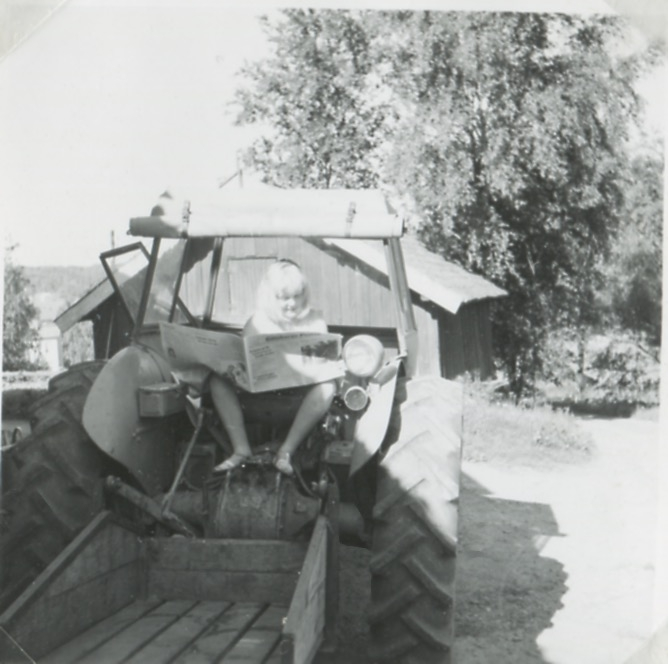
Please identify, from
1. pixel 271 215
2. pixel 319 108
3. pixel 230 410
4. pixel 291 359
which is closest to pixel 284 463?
pixel 230 410

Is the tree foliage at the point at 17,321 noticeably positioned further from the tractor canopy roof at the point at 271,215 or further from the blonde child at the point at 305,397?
the blonde child at the point at 305,397

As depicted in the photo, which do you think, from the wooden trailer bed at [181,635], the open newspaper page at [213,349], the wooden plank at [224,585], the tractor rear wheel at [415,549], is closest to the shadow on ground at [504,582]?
the tractor rear wheel at [415,549]

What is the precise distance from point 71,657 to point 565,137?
988 cm

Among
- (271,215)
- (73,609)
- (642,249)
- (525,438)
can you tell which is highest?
(271,215)

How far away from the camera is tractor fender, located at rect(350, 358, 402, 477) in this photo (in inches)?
130

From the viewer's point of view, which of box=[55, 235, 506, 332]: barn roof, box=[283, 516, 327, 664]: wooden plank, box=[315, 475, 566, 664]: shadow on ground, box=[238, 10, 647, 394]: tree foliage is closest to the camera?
box=[283, 516, 327, 664]: wooden plank

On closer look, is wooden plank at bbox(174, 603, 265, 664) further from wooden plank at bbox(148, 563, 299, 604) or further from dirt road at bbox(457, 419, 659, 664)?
dirt road at bbox(457, 419, 659, 664)

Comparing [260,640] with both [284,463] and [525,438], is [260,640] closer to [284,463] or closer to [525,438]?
[284,463]

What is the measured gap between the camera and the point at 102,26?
361 cm

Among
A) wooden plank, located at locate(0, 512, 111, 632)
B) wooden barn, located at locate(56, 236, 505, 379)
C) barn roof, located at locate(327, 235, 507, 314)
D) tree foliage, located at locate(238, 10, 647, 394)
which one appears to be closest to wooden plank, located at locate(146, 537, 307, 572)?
wooden plank, located at locate(0, 512, 111, 632)

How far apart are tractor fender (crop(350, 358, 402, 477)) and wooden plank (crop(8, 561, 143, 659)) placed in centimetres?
104

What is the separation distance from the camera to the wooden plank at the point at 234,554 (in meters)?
3.17

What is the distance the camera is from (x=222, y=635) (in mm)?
2967

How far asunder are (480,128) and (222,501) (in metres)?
10.0
